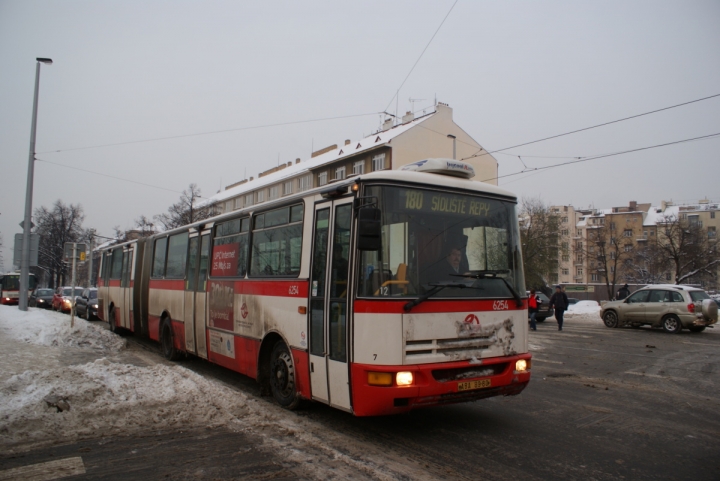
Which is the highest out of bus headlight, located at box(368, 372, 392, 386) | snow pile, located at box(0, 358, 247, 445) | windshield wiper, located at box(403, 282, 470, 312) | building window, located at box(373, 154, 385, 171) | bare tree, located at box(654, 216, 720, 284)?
building window, located at box(373, 154, 385, 171)

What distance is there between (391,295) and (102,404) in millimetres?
4208

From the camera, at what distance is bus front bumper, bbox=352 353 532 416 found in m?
5.41

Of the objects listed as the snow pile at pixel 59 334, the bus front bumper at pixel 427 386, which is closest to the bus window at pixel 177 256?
the snow pile at pixel 59 334

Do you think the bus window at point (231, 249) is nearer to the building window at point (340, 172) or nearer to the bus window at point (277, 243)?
the bus window at point (277, 243)

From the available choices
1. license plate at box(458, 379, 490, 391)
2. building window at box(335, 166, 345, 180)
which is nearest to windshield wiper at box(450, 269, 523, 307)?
license plate at box(458, 379, 490, 391)

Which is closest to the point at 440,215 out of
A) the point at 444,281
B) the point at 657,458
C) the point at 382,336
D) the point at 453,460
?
the point at 444,281

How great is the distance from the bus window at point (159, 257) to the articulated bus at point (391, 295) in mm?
5637

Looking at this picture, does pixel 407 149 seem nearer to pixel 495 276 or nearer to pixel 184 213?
pixel 184 213

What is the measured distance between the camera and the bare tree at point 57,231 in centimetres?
5141

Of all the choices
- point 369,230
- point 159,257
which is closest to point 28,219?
point 159,257

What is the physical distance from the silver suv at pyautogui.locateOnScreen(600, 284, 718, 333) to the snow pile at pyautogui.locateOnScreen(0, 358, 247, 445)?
693 inches

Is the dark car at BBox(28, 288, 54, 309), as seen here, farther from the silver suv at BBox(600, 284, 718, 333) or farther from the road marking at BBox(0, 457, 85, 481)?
the road marking at BBox(0, 457, 85, 481)

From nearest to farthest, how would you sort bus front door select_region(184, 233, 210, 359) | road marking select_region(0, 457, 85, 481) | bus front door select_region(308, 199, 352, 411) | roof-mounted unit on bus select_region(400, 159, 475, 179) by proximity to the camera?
road marking select_region(0, 457, 85, 481) → bus front door select_region(308, 199, 352, 411) → roof-mounted unit on bus select_region(400, 159, 475, 179) → bus front door select_region(184, 233, 210, 359)

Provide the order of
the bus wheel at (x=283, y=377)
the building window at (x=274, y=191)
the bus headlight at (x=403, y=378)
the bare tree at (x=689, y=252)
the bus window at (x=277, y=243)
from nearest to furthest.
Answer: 1. the bus headlight at (x=403, y=378)
2. the bus wheel at (x=283, y=377)
3. the bus window at (x=277, y=243)
4. the bare tree at (x=689, y=252)
5. the building window at (x=274, y=191)
